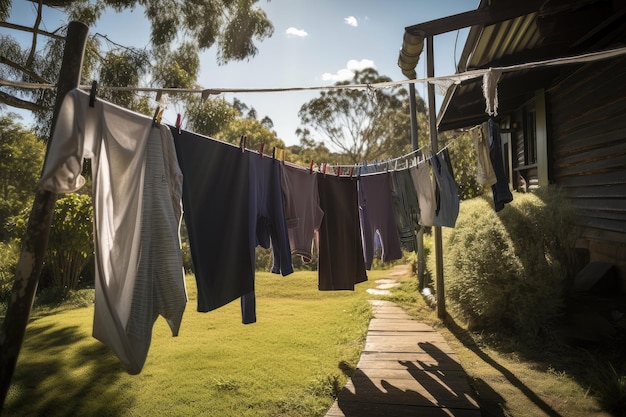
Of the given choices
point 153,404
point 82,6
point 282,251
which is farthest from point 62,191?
point 82,6

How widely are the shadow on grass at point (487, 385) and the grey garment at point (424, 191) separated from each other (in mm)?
1511

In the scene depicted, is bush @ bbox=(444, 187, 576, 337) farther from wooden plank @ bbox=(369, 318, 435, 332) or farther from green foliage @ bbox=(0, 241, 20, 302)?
green foliage @ bbox=(0, 241, 20, 302)

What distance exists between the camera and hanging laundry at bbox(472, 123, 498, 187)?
3270 mm

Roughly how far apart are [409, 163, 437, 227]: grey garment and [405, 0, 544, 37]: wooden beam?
1.79 metres

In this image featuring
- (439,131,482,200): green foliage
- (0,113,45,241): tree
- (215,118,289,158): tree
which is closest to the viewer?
(439,131,482,200): green foliage

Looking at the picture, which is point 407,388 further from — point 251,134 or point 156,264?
point 251,134

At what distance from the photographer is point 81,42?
1.93 metres

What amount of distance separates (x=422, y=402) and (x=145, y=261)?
7.98 ft

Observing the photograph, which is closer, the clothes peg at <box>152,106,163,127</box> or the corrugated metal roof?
the clothes peg at <box>152,106,163,127</box>

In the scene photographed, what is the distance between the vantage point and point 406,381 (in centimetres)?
329

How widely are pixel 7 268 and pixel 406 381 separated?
8.46 meters

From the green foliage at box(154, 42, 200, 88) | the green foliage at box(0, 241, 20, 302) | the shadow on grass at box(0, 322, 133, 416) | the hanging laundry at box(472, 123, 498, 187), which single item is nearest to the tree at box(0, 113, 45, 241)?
the green foliage at box(0, 241, 20, 302)

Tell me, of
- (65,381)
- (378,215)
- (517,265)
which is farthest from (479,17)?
(65,381)

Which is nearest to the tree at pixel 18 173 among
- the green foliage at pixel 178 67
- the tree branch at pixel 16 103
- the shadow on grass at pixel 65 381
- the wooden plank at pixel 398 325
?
the green foliage at pixel 178 67
